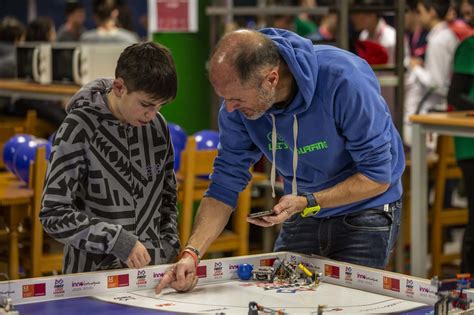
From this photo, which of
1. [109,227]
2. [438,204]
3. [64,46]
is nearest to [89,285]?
[109,227]

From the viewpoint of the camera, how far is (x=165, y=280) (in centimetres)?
284

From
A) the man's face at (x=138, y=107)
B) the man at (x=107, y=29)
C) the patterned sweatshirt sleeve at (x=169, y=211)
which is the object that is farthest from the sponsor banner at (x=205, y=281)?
the man at (x=107, y=29)

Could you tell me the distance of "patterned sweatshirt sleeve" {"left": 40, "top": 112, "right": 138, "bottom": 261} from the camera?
9.48 ft

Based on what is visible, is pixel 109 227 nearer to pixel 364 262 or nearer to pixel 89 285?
pixel 89 285

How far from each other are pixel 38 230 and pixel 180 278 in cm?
227

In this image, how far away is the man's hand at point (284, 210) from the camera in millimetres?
2850

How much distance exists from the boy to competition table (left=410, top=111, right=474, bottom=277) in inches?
104

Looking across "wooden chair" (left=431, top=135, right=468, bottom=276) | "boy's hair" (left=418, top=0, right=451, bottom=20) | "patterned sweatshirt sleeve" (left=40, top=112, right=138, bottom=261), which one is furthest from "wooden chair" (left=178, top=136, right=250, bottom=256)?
"boy's hair" (left=418, top=0, right=451, bottom=20)

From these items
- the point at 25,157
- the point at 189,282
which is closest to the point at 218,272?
the point at 189,282

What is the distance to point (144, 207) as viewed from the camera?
3.11m

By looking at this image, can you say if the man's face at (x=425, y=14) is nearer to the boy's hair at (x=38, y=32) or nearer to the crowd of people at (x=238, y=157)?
the boy's hair at (x=38, y=32)

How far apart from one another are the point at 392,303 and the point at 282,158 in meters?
0.69

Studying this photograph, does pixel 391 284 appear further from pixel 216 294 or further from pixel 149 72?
pixel 149 72

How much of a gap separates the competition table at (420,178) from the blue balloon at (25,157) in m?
1.99
